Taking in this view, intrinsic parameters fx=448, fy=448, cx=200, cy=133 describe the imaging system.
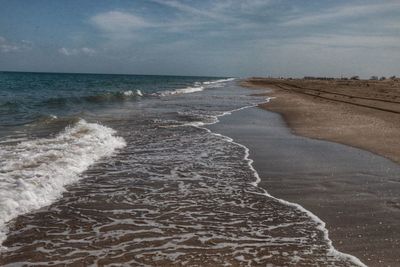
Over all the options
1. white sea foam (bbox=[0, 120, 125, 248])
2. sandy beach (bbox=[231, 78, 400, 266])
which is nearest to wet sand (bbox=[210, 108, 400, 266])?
sandy beach (bbox=[231, 78, 400, 266])

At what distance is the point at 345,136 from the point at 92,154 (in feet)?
26.2

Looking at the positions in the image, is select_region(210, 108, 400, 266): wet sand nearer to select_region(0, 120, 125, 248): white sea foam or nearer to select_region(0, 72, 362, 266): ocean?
select_region(0, 72, 362, 266): ocean

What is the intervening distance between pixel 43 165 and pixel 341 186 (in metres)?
5.92

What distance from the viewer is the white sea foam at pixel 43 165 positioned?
275 inches

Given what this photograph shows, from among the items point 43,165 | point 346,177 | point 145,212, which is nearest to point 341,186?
point 346,177

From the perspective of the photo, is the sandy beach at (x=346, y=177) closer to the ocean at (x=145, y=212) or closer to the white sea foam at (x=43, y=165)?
the ocean at (x=145, y=212)

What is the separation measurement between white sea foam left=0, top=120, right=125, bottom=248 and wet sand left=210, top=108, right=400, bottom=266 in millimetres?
3877

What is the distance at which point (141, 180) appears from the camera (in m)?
8.87

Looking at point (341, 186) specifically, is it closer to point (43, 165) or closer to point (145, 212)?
point (145, 212)

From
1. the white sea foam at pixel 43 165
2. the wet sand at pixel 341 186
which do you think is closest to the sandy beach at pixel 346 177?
the wet sand at pixel 341 186

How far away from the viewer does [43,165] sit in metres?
9.20

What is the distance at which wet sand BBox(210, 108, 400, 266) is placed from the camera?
569 cm

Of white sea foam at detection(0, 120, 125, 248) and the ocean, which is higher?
white sea foam at detection(0, 120, 125, 248)

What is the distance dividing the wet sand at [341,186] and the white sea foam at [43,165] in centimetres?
388
